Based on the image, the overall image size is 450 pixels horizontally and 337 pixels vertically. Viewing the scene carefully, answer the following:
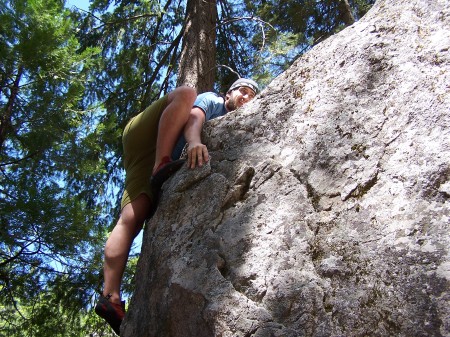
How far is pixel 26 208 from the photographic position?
6.02 meters

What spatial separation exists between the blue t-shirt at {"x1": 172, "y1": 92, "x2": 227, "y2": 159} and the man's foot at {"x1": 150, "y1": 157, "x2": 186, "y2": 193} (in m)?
0.17

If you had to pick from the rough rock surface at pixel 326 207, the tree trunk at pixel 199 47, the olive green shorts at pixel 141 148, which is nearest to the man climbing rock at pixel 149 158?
the olive green shorts at pixel 141 148

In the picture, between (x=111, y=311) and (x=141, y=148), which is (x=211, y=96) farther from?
(x=111, y=311)

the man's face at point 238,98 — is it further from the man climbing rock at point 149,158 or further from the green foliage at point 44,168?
the green foliage at point 44,168

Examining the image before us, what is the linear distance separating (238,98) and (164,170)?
0.89m

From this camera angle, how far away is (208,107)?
3.62 m

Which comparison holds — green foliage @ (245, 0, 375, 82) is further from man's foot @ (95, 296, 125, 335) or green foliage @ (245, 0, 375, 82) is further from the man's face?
man's foot @ (95, 296, 125, 335)

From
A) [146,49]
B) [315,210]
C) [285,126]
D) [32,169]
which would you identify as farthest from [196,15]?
[315,210]

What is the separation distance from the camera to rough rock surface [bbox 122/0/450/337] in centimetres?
212

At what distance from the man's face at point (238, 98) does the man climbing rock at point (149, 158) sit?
3.3 inches

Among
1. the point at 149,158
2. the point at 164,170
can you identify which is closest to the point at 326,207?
the point at 164,170

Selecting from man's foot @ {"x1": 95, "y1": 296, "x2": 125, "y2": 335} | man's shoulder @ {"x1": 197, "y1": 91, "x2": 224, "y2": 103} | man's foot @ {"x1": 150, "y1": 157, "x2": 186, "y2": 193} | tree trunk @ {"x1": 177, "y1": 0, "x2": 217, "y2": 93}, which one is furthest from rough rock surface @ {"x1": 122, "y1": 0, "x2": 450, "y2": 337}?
tree trunk @ {"x1": 177, "y1": 0, "x2": 217, "y2": 93}

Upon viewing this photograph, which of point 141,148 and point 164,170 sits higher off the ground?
point 141,148

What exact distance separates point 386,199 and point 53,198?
4.88 meters
